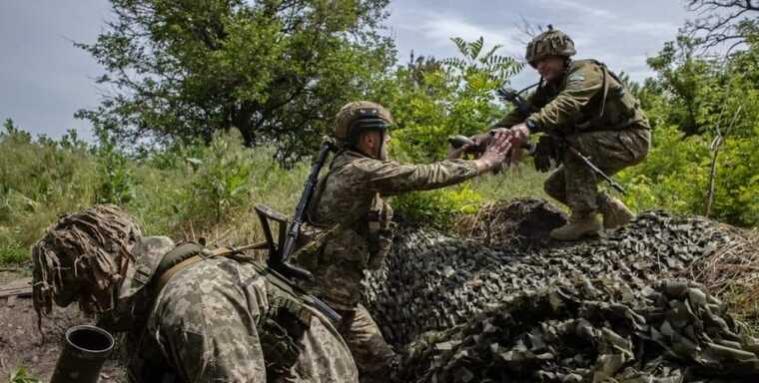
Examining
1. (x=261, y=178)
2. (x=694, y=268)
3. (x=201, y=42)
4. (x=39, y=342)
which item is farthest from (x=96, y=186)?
(x=201, y=42)

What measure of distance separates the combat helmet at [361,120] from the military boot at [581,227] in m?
1.94

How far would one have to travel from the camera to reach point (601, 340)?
3.73m

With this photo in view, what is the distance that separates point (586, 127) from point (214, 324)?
165 inches

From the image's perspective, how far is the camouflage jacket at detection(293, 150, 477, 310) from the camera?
513 cm

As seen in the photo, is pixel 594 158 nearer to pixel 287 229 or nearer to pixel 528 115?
pixel 528 115

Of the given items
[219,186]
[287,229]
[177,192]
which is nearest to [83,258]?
[287,229]

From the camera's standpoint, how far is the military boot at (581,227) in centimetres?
633

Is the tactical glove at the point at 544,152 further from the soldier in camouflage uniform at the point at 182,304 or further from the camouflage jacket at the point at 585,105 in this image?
the soldier in camouflage uniform at the point at 182,304

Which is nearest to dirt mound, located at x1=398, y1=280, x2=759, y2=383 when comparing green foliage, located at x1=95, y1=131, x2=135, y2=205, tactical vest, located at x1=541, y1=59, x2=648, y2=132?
tactical vest, located at x1=541, y1=59, x2=648, y2=132

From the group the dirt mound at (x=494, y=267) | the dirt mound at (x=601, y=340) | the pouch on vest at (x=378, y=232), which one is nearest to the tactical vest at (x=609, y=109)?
the dirt mound at (x=494, y=267)

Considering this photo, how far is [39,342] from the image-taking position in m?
6.91

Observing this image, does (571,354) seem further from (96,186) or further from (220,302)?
(96,186)

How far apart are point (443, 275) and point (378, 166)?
3.93ft

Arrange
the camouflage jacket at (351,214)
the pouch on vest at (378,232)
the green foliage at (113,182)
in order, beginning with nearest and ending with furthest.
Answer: the camouflage jacket at (351,214) → the pouch on vest at (378,232) → the green foliage at (113,182)
